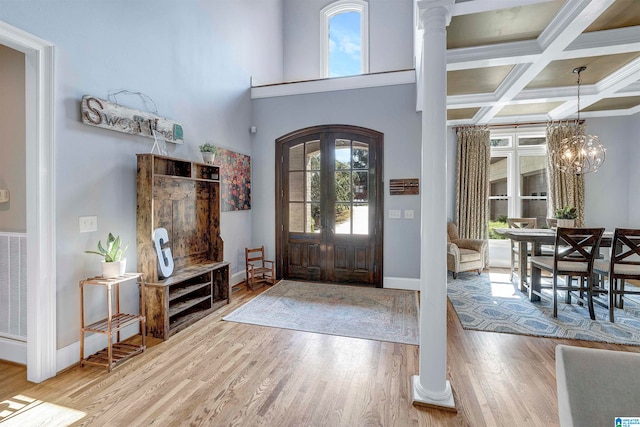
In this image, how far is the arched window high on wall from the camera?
6.13 m

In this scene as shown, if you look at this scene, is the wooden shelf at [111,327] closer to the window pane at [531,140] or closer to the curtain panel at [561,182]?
the curtain panel at [561,182]

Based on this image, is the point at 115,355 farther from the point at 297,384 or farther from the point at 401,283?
the point at 401,283

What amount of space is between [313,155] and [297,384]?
10.9ft

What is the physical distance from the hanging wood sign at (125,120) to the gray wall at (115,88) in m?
0.07

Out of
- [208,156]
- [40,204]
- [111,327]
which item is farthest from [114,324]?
[208,156]

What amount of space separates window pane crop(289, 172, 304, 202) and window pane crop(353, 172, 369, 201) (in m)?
0.83

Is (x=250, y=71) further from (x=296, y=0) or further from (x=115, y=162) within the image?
(x=115, y=162)

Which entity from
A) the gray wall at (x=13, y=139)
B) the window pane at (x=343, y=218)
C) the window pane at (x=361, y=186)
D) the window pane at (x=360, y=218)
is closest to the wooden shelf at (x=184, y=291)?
the gray wall at (x=13, y=139)

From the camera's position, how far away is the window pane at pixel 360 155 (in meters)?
4.60

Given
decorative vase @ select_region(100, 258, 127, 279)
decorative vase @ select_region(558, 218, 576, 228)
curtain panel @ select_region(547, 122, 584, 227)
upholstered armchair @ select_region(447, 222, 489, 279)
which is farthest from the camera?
curtain panel @ select_region(547, 122, 584, 227)

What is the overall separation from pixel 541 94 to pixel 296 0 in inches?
194

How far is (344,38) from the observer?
20.7ft

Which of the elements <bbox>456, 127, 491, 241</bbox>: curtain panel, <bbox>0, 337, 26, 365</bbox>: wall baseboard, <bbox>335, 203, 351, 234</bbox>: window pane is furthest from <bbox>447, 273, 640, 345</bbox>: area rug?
<bbox>0, 337, 26, 365</bbox>: wall baseboard

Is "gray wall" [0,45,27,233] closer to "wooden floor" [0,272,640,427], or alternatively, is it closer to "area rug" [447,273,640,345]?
"wooden floor" [0,272,640,427]
